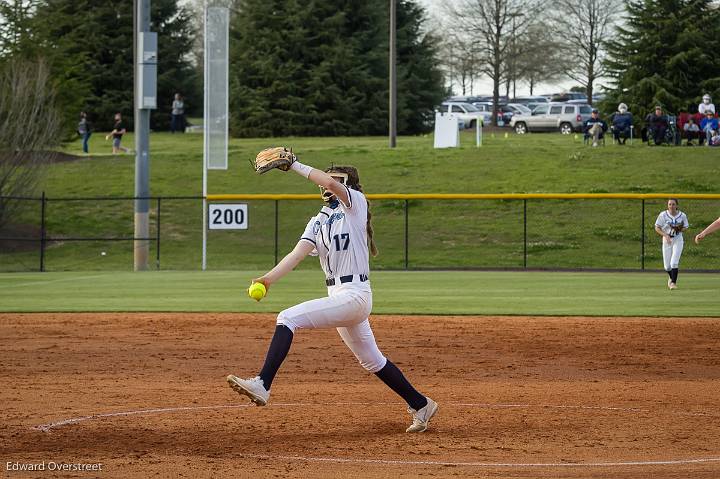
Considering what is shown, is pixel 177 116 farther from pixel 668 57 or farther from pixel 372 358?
pixel 372 358

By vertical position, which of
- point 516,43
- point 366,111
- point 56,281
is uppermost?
point 516,43

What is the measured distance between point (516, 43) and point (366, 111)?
15.0 m

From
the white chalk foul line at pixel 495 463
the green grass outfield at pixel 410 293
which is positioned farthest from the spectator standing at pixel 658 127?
the white chalk foul line at pixel 495 463

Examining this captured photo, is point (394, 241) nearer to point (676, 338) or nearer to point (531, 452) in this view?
point (676, 338)

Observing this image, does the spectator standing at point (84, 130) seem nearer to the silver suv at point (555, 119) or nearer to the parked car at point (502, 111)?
the silver suv at point (555, 119)

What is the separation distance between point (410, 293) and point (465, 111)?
165 ft

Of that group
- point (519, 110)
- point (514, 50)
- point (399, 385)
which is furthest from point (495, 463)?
point (514, 50)

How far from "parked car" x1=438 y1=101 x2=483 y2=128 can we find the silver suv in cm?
475

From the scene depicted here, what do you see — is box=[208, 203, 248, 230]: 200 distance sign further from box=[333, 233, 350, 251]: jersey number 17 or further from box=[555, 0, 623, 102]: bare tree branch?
box=[555, 0, 623, 102]: bare tree branch

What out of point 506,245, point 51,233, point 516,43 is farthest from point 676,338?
point 516,43

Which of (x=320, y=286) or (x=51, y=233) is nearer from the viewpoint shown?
(x=320, y=286)

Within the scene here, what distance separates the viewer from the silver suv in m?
59.4

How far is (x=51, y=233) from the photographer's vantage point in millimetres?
35625

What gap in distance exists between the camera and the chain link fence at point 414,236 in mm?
32094
